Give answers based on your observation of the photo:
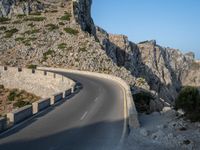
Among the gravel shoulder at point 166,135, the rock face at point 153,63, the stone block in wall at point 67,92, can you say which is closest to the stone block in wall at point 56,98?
the stone block in wall at point 67,92

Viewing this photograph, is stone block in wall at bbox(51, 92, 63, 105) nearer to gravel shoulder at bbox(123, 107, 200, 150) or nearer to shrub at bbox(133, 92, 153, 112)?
shrub at bbox(133, 92, 153, 112)

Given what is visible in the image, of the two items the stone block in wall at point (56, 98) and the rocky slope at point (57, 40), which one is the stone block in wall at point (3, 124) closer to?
the stone block in wall at point (56, 98)

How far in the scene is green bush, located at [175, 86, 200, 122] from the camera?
21020mm

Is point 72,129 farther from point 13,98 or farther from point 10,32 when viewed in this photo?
point 10,32

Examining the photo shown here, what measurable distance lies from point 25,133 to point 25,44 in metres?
56.8

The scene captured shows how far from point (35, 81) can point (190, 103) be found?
30.6 m

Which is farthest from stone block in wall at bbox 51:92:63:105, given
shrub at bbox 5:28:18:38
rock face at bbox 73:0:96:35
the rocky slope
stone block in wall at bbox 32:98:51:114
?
rock face at bbox 73:0:96:35

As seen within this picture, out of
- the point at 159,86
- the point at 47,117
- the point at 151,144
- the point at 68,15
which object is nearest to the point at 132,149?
the point at 151,144

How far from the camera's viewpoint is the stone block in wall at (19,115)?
20.2m

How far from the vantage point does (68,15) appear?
88188 mm

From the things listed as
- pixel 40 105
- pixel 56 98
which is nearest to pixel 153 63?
pixel 56 98

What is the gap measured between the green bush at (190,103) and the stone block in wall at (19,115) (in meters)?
9.45

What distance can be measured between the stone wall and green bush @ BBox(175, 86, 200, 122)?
18.2 metres

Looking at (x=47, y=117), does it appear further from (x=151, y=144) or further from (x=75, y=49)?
(x=75, y=49)
